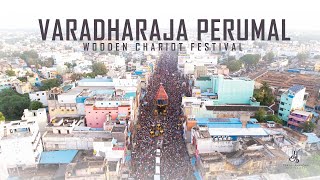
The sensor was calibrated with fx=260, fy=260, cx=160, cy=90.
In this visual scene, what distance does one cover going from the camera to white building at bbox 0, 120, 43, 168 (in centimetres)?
1881

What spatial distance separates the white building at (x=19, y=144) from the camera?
61.7 feet

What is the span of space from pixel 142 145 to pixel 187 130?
4.40m

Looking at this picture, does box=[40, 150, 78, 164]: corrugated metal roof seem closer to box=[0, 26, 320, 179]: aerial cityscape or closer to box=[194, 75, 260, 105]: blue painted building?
box=[0, 26, 320, 179]: aerial cityscape

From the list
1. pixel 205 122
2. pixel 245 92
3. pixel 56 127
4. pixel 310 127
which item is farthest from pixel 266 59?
pixel 56 127

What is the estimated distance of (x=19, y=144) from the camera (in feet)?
61.8

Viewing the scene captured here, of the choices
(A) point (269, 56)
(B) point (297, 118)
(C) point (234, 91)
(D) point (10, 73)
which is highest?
(A) point (269, 56)

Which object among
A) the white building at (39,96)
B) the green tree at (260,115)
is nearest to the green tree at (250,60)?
the green tree at (260,115)

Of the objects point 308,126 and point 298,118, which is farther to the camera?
point 298,118

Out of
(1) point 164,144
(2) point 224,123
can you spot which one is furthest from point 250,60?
(1) point 164,144

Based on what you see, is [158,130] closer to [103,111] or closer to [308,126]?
[103,111]

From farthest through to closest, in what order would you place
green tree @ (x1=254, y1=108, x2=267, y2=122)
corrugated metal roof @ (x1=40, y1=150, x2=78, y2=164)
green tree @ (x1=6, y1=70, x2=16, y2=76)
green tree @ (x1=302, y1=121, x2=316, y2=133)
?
green tree @ (x1=6, y1=70, x2=16, y2=76) < green tree @ (x1=254, y1=108, x2=267, y2=122) < green tree @ (x1=302, y1=121, x2=316, y2=133) < corrugated metal roof @ (x1=40, y1=150, x2=78, y2=164)

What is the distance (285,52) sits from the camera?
7869 cm

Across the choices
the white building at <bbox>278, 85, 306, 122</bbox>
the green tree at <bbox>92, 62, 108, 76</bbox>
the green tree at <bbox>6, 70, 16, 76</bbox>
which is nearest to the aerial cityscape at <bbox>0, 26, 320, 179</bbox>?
the white building at <bbox>278, 85, 306, 122</bbox>

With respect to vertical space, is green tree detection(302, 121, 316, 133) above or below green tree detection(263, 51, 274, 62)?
below
